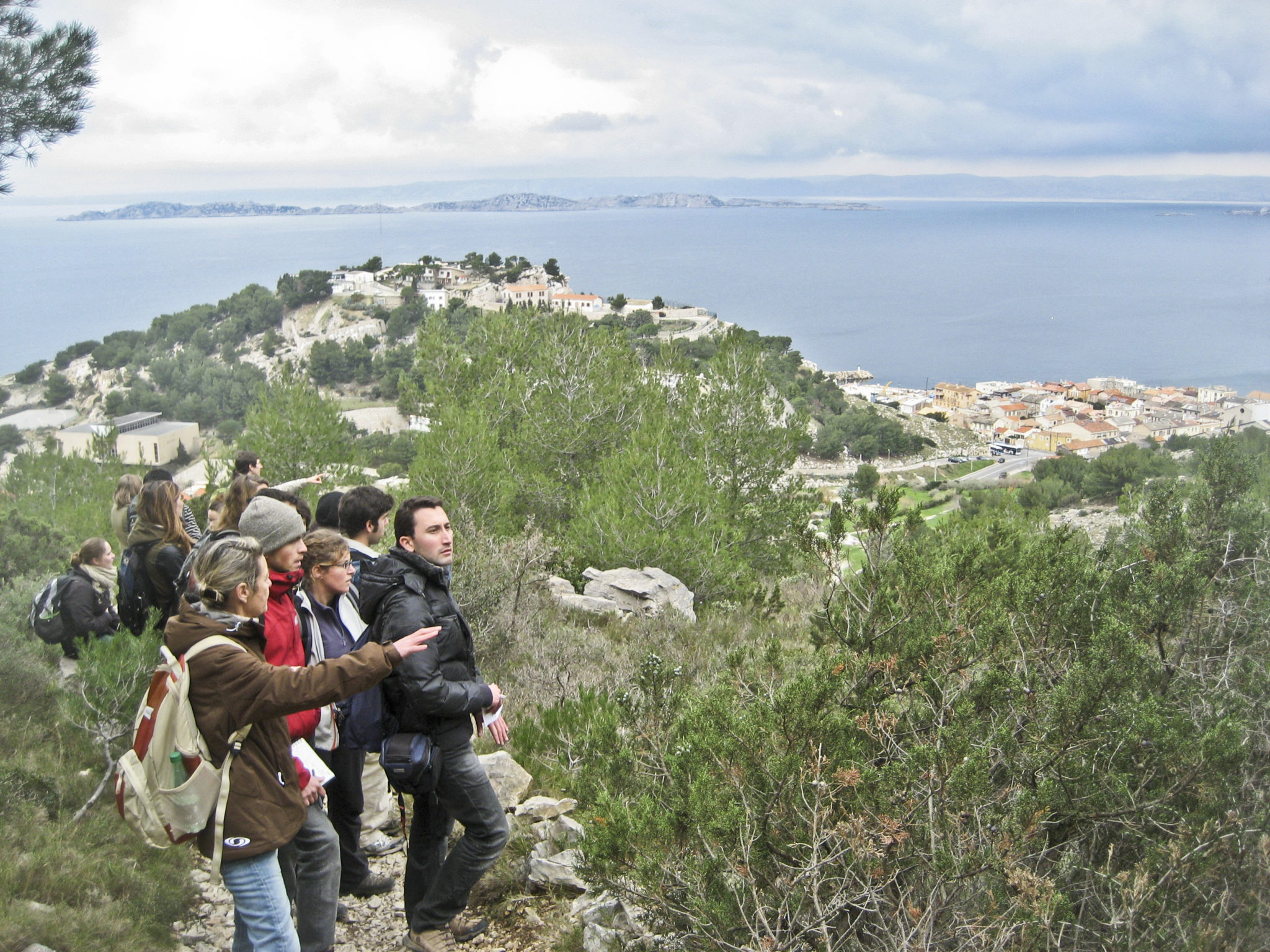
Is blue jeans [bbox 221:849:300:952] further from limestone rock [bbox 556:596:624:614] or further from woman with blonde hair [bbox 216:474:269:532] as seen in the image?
limestone rock [bbox 556:596:624:614]

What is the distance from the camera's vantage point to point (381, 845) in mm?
3732

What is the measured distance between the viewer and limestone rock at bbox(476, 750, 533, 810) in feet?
13.1

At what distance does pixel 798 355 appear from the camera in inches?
2677

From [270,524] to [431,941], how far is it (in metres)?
1.48

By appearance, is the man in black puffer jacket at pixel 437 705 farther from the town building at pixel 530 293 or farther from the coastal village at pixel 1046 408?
the town building at pixel 530 293

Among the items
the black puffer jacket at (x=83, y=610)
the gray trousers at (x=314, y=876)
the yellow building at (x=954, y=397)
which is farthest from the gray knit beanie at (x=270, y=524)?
the yellow building at (x=954, y=397)

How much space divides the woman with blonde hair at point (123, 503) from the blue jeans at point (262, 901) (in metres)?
2.39

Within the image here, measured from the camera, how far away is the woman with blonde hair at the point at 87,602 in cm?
384

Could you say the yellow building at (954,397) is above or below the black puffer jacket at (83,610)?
below

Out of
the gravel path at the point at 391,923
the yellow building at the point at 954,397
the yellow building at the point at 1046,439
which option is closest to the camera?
the gravel path at the point at 391,923

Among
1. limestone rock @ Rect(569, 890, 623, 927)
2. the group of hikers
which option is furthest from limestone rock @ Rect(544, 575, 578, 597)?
limestone rock @ Rect(569, 890, 623, 927)

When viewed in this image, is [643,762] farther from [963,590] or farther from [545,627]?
[545,627]

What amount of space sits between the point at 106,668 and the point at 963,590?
346 cm

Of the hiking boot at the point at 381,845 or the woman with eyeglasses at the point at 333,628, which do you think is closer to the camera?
the woman with eyeglasses at the point at 333,628
